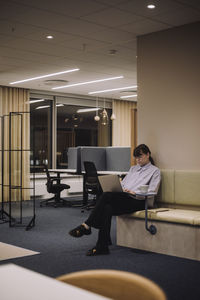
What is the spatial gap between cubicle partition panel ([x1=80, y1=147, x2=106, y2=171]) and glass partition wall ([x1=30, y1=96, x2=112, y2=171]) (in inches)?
52.7

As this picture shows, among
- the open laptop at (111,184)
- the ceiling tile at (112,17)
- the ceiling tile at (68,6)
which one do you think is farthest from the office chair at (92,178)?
the ceiling tile at (68,6)

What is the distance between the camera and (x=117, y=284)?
1426mm

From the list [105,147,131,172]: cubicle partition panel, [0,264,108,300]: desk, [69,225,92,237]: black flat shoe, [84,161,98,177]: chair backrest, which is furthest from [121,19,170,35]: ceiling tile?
[0,264,108,300]: desk

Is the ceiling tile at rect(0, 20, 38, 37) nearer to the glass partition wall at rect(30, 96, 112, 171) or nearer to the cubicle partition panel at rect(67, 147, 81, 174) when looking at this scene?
the cubicle partition panel at rect(67, 147, 81, 174)

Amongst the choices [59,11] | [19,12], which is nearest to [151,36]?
[59,11]

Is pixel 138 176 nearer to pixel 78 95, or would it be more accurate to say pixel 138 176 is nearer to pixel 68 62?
pixel 68 62

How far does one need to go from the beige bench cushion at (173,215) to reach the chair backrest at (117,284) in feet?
11.5

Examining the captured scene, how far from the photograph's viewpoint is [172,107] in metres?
6.11

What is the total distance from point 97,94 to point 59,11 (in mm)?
6992

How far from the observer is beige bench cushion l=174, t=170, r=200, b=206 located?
5.50 meters

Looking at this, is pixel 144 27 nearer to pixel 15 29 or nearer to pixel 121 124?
pixel 15 29

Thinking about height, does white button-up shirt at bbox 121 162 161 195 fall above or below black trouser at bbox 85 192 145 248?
above

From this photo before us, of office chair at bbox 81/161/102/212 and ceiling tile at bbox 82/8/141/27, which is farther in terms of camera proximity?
office chair at bbox 81/161/102/212

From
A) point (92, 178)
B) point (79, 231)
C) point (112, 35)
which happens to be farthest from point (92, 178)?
point (79, 231)
